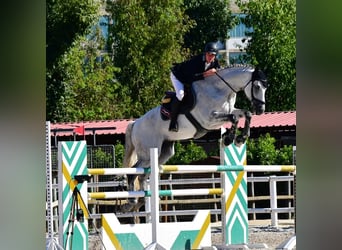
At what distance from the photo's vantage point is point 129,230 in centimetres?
418

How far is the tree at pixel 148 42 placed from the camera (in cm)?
1562

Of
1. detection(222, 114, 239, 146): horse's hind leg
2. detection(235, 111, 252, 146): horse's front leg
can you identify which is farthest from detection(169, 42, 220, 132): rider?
detection(222, 114, 239, 146): horse's hind leg

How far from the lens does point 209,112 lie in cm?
600

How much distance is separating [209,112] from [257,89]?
1.38 ft

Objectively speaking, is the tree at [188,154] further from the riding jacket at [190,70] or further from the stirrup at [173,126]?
the riding jacket at [190,70]

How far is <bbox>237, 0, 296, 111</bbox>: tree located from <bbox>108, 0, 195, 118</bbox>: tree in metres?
2.05

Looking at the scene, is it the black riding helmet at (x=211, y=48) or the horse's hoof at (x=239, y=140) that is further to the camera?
the black riding helmet at (x=211, y=48)

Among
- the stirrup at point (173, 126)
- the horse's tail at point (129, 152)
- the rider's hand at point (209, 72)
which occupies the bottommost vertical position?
the horse's tail at point (129, 152)

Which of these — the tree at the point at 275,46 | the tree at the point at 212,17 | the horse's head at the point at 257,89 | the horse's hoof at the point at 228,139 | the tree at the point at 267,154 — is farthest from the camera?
the tree at the point at 212,17

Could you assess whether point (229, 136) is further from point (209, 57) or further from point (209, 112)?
point (209, 57)

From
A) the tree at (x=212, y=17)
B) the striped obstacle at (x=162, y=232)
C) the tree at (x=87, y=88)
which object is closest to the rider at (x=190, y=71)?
the striped obstacle at (x=162, y=232)
